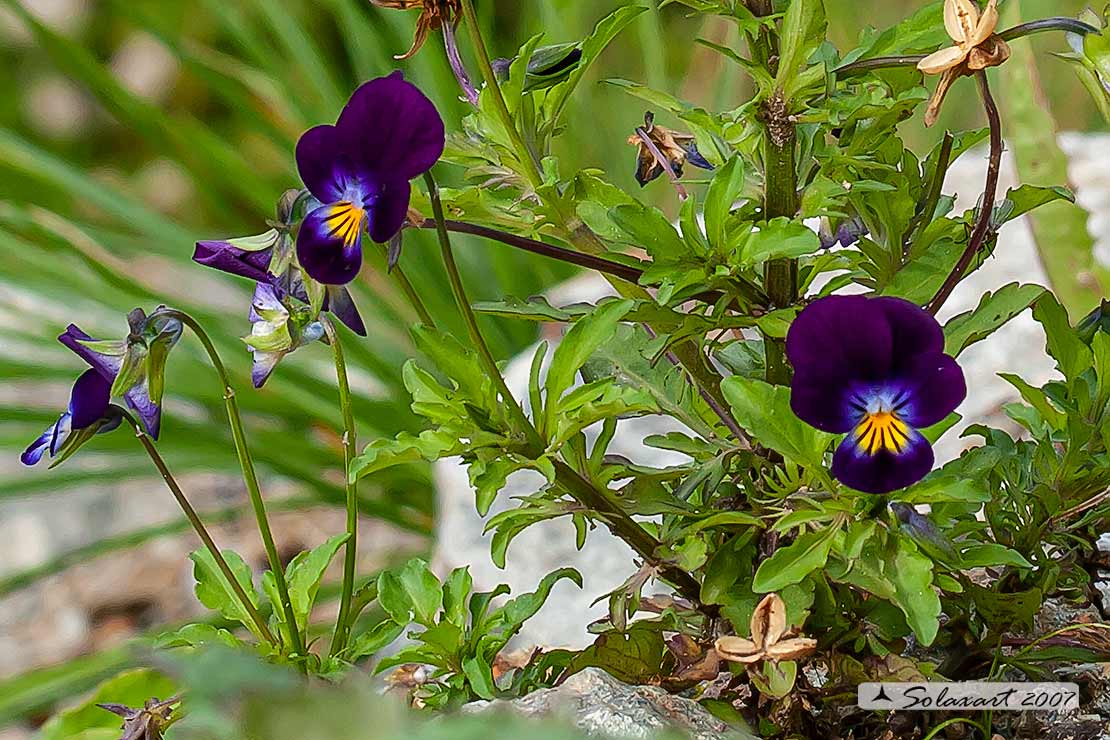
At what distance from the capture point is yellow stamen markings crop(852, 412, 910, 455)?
503 millimetres

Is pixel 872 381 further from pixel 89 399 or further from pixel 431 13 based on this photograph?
pixel 89 399

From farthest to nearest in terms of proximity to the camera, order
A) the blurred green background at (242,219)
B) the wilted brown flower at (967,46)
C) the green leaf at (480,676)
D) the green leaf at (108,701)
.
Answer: the blurred green background at (242,219)
the green leaf at (108,701)
the green leaf at (480,676)
the wilted brown flower at (967,46)

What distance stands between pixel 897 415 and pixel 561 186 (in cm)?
19

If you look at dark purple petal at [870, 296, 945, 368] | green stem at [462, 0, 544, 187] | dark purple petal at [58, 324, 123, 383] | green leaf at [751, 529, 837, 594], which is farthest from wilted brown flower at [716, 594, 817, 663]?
dark purple petal at [58, 324, 123, 383]

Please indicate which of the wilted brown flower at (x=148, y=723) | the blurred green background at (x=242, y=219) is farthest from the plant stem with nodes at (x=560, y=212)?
the blurred green background at (x=242, y=219)

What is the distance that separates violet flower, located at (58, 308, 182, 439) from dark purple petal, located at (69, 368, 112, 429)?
0.01 m

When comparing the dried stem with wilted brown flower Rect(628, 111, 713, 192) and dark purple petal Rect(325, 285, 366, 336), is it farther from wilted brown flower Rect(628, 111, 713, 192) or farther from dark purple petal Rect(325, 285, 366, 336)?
dark purple petal Rect(325, 285, 366, 336)

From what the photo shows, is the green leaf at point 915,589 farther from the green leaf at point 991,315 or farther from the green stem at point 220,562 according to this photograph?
the green stem at point 220,562

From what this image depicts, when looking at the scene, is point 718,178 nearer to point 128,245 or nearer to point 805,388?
point 805,388

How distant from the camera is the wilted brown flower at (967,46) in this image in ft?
1.60

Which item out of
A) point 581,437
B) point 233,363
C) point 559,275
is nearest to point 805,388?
point 581,437

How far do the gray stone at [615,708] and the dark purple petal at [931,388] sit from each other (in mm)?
153

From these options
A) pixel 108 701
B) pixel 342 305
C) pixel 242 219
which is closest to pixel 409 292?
pixel 342 305

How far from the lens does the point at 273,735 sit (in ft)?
0.99
